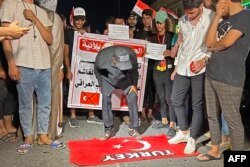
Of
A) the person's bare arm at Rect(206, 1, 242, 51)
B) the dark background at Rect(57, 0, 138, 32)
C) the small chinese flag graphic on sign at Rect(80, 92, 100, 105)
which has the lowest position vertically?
the small chinese flag graphic on sign at Rect(80, 92, 100, 105)

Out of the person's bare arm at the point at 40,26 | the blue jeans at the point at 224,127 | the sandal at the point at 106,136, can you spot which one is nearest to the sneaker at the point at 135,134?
the sandal at the point at 106,136

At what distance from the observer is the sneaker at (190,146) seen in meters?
3.87

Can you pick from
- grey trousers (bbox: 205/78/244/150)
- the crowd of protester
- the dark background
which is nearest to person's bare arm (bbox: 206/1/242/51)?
the crowd of protester

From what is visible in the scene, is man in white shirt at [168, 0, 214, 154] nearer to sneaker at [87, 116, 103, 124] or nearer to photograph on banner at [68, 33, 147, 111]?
photograph on banner at [68, 33, 147, 111]

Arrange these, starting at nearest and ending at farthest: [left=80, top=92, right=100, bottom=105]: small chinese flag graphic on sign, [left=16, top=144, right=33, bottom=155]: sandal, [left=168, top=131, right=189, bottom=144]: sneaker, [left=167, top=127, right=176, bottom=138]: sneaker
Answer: [left=16, top=144, right=33, bottom=155]: sandal < [left=168, top=131, right=189, bottom=144]: sneaker < [left=167, top=127, right=176, bottom=138]: sneaker < [left=80, top=92, right=100, bottom=105]: small chinese flag graphic on sign

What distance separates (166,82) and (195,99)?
3.04 feet

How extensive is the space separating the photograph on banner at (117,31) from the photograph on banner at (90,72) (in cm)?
7

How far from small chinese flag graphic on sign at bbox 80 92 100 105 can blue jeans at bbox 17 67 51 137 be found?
3.65ft

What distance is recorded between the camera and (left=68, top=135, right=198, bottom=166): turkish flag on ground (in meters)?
3.68

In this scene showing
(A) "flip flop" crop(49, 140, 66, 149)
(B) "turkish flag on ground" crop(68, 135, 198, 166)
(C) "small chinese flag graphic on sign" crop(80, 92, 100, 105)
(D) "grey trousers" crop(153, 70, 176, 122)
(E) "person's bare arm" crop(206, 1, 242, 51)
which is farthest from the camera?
(C) "small chinese flag graphic on sign" crop(80, 92, 100, 105)

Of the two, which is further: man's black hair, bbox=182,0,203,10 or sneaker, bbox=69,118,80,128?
sneaker, bbox=69,118,80,128

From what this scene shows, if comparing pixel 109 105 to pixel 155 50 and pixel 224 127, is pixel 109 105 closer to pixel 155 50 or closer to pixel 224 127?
pixel 155 50

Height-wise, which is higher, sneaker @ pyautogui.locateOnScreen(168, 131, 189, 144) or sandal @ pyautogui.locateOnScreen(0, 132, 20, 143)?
sneaker @ pyautogui.locateOnScreen(168, 131, 189, 144)

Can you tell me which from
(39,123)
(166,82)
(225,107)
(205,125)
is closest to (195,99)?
(225,107)
